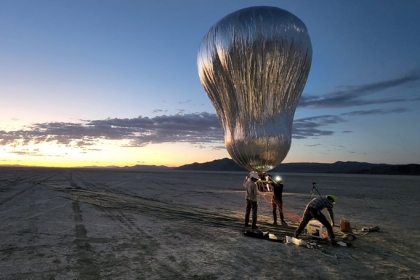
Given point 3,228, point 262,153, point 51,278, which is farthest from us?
point 3,228

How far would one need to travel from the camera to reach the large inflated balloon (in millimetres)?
8562

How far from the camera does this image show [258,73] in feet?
28.9

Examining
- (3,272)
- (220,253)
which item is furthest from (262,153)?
(3,272)

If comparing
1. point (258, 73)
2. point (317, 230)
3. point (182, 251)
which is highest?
point (258, 73)

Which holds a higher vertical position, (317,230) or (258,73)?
(258,73)

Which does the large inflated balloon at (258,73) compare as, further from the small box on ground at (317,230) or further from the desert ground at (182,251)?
the desert ground at (182,251)

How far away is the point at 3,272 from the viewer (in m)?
5.71

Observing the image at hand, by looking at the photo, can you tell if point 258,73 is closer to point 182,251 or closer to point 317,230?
point 317,230

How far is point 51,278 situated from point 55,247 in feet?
7.17

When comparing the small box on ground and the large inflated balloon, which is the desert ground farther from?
the large inflated balloon

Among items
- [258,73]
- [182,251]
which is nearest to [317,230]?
[182,251]

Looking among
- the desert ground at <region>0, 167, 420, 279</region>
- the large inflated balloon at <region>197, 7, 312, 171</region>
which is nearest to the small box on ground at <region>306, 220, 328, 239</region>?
the desert ground at <region>0, 167, 420, 279</region>

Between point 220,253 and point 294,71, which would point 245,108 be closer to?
point 294,71

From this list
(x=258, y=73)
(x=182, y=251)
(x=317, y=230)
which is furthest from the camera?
(x=258, y=73)
